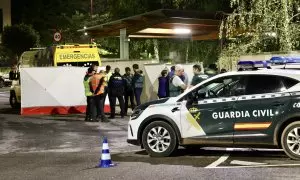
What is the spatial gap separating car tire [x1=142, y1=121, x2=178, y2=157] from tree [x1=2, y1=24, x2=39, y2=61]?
147 ft

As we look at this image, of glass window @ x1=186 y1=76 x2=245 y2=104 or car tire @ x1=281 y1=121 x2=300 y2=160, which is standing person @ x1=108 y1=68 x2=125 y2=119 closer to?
glass window @ x1=186 y1=76 x2=245 y2=104

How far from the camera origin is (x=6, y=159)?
10523 millimetres

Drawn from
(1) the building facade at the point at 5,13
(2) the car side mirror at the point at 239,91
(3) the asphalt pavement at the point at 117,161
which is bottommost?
(3) the asphalt pavement at the point at 117,161

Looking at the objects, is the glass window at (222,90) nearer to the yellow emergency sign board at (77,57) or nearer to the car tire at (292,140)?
the car tire at (292,140)

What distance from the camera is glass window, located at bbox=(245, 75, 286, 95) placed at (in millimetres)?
9531

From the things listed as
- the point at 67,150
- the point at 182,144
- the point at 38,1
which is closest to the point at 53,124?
the point at 67,150

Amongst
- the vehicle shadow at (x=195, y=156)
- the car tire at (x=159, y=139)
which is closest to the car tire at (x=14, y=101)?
the vehicle shadow at (x=195, y=156)

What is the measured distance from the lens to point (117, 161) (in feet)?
32.6

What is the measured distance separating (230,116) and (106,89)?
8.49 metres

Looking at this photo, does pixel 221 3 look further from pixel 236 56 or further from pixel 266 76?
pixel 266 76

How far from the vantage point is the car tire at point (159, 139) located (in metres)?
10.1

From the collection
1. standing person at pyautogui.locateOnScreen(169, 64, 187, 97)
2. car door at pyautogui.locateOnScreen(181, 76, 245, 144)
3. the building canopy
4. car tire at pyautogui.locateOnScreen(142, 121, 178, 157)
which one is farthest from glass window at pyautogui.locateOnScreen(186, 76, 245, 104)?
the building canopy

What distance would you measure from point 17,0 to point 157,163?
57.8m

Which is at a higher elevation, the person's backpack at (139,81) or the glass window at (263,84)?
the glass window at (263,84)
